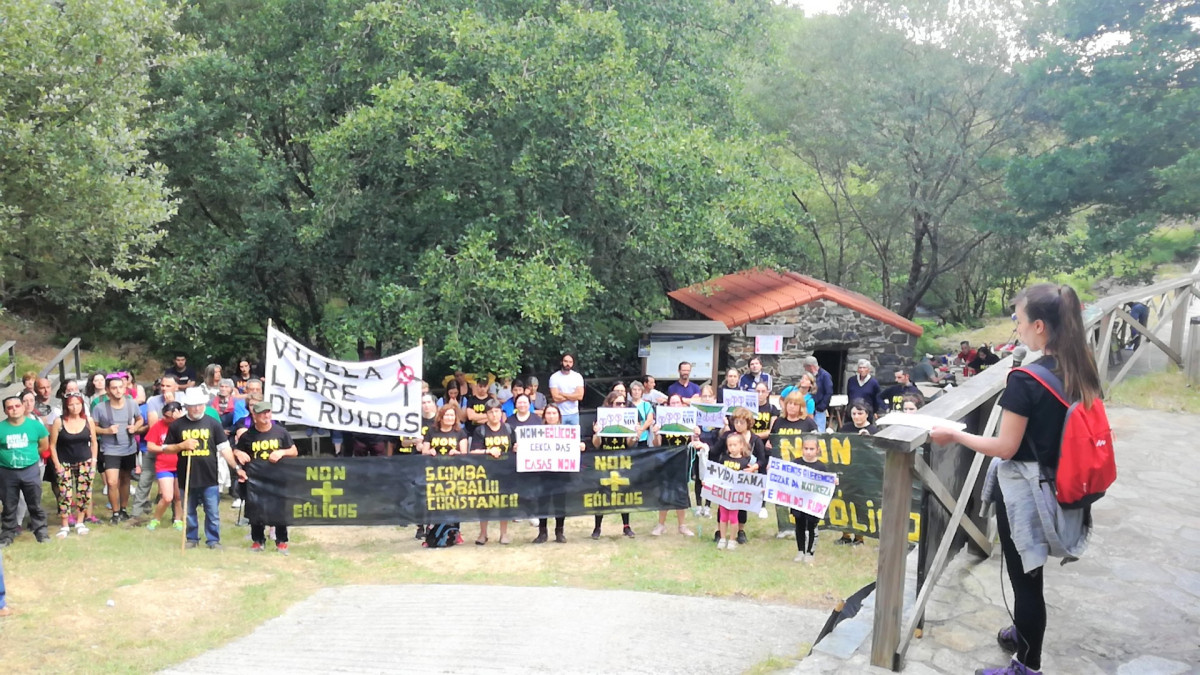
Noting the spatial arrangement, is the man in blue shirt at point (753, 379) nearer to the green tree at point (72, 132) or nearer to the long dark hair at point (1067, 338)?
the green tree at point (72, 132)

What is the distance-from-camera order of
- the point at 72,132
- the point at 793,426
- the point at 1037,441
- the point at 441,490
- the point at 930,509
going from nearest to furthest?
the point at 1037,441 → the point at 930,509 → the point at 793,426 → the point at 441,490 → the point at 72,132

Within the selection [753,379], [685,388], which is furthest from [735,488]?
[753,379]

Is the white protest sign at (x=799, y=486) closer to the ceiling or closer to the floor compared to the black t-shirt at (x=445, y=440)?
closer to the floor

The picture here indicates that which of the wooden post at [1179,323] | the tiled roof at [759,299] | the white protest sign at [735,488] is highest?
the tiled roof at [759,299]

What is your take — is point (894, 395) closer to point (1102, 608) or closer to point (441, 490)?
point (441, 490)

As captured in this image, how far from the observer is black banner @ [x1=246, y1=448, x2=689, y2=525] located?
1039cm

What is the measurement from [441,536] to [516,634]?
4.03m

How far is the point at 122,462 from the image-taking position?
433 inches

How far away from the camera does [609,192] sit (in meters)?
15.5

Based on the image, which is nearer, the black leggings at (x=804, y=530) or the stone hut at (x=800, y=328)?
the black leggings at (x=804, y=530)

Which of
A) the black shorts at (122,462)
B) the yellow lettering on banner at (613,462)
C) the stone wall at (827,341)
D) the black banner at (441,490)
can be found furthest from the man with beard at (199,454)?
the stone wall at (827,341)

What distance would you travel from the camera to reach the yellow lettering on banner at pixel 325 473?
1045 centimetres

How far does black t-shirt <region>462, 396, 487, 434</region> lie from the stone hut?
5865 mm

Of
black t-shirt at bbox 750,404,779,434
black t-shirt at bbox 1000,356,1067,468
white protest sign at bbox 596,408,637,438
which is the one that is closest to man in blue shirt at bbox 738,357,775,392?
black t-shirt at bbox 750,404,779,434
